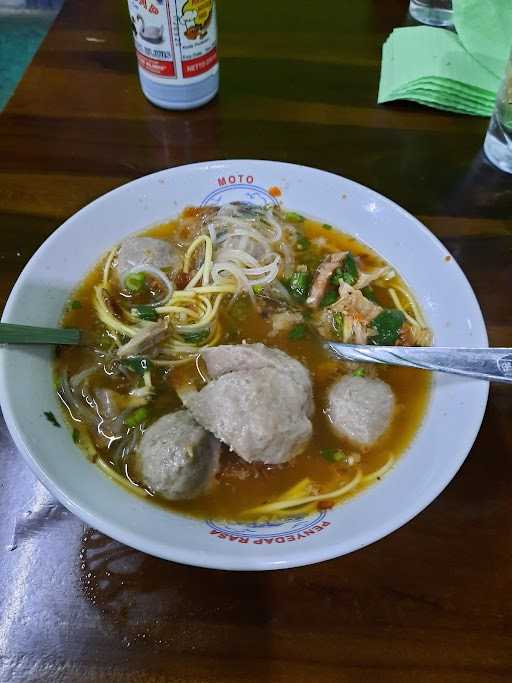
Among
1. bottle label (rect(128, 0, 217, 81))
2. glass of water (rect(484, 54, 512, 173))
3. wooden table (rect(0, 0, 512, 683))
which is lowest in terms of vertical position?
wooden table (rect(0, 0, 512, 683))

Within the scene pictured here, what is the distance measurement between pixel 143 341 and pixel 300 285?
671 mm

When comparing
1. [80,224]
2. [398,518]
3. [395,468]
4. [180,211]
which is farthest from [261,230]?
[398,518]

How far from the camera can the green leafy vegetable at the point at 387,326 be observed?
1955 millimetres

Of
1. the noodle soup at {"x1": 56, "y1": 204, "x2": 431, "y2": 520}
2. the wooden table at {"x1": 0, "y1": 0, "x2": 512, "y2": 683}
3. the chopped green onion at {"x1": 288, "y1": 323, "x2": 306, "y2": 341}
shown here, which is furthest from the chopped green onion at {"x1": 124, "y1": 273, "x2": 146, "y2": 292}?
the chopped green onion at {"x1": 288, "y1": 323, "x2": 306, "y2": 341}

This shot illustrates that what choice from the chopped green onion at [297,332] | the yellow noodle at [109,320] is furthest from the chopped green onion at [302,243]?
the yellow noodle at [109,320]

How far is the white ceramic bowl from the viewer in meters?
1.32

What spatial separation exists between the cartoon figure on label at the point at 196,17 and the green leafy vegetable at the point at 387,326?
1516 mm

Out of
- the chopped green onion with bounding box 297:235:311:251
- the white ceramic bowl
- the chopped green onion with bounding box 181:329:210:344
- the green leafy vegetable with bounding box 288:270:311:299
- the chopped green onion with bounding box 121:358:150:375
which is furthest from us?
the chopped green onion with bounding box 297:235:311:251

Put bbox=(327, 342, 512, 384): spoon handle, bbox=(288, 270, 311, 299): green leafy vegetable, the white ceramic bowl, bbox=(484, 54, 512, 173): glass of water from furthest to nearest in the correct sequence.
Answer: bbox=(484, 54, 512, 173): glass of water < bbox=(288, 270, 311, 299): green leafy vegetable < bbox=(327, 342, 512, 384): spoon handle < the white ceramic bowl

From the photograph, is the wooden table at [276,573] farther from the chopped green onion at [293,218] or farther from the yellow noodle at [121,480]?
the chopped green onion at [293,218]

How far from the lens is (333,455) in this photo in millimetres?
1721

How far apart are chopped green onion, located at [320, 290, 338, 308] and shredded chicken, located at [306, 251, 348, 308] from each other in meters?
0.01

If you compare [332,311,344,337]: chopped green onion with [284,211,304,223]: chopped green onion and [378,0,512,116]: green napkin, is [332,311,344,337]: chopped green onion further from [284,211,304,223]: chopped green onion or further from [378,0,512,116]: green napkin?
[378,0,512,116]: green napkin

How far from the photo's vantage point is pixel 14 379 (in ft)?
5.11
